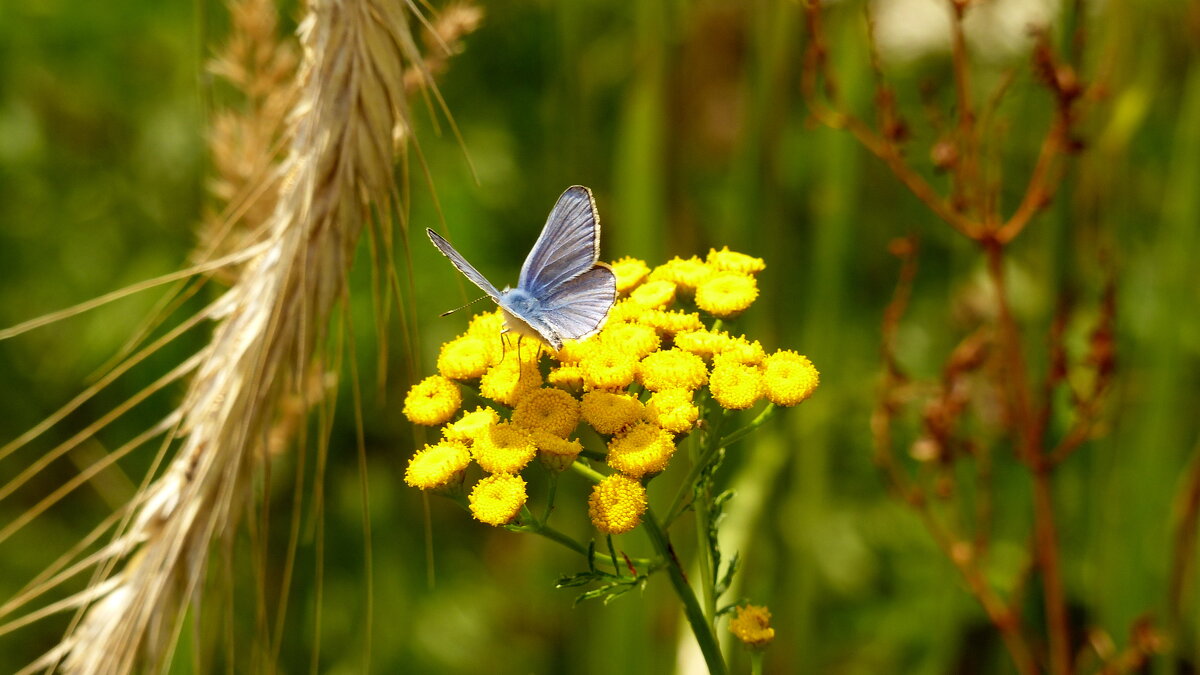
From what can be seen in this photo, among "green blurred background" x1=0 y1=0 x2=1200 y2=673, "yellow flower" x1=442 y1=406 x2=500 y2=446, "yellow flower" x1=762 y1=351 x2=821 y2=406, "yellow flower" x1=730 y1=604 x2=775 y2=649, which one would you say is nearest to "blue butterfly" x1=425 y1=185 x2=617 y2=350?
"yellow flower" x1=442 y1=406 x2=500 y2=446

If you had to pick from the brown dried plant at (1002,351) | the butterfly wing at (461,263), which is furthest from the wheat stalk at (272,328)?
the brown dried plant at (1002,351)

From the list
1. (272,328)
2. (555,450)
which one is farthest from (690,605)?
(272,328)

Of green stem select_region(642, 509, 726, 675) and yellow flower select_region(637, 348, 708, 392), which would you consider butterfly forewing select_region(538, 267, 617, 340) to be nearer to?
yellow flower select_region(637, 348, 708, 392)

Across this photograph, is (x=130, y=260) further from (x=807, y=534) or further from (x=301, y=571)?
(x=807, y=534)

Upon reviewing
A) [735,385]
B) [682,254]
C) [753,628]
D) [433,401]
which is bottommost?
[682,254]

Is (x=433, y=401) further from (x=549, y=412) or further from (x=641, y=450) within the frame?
(x=641, y=450)
